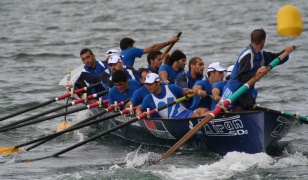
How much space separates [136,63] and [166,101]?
1163 centimetres

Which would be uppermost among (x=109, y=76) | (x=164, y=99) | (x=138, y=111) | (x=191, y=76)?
(x=109, y=76)

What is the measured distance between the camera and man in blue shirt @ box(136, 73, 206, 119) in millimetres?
14102

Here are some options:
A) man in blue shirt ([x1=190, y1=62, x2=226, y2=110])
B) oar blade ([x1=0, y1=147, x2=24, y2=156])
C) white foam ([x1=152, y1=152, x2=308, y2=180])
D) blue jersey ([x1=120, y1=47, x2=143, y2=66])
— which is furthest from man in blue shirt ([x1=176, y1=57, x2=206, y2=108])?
oar blade ([x1=0, y1=147, x2=24, y2=156])

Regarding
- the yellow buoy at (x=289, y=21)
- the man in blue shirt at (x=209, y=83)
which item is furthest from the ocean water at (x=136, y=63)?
the yellow buoy at (x=289, y=21)

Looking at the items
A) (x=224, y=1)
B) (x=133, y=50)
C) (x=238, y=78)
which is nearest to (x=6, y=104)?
(x=133, y=50)

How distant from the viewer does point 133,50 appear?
17781 millimetres

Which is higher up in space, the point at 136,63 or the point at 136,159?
the point at 136,63

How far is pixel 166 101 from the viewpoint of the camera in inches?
564

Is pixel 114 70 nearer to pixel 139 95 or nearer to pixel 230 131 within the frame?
pixel 139 95

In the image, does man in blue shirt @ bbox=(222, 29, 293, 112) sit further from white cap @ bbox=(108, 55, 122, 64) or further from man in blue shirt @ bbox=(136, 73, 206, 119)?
white cap @ bbox=(108, 55, 122, 64)

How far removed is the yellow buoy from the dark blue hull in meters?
1.30

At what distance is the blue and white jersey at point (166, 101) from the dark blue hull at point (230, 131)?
0.88 ft

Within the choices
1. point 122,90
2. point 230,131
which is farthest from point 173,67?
point 230,131

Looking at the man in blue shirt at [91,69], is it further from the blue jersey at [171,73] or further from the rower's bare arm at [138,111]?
the rower's bare arm at [138,111]
